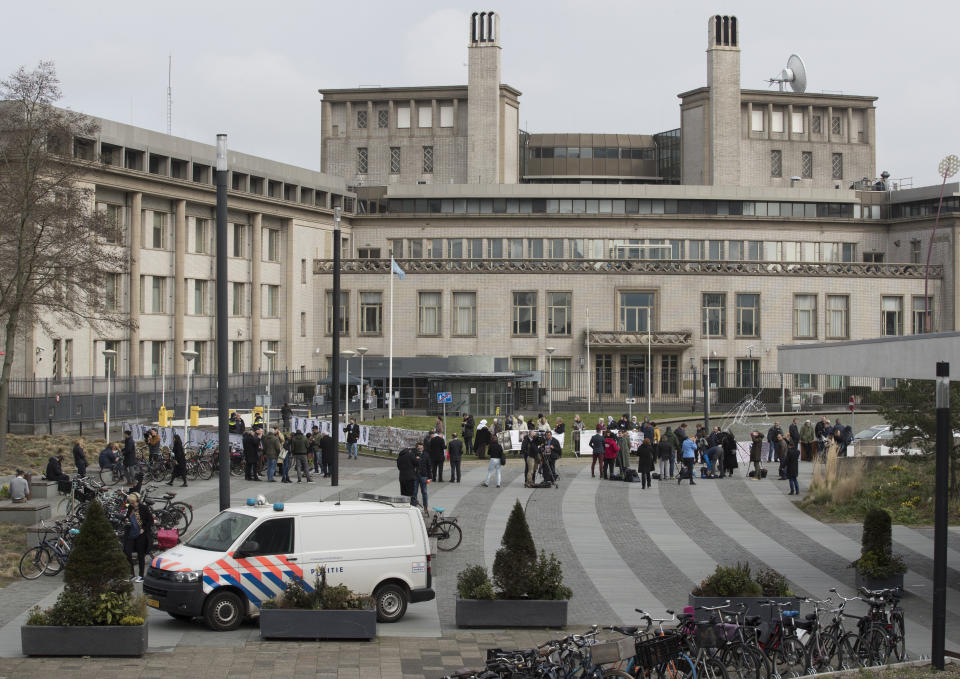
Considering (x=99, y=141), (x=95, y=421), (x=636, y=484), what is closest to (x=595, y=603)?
(x=636, y=484)

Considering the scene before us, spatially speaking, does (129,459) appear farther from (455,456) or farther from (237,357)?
(237,357)

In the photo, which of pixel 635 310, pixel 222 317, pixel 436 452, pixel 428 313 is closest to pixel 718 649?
pixel 222 317

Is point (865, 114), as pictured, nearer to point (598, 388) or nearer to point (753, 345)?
point (753, 345)

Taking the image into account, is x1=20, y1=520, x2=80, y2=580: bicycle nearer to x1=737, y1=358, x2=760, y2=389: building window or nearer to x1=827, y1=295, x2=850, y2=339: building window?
x1=737, y1=358, x2=760, y2=389: building window

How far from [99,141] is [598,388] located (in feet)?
106

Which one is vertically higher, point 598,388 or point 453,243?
point 453,243

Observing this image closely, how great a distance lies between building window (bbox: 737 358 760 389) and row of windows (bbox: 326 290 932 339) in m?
1.60

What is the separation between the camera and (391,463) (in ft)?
141

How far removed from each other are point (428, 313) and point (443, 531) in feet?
166

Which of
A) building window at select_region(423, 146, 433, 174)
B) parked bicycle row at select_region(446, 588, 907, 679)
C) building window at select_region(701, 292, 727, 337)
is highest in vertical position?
building window at select_region(423, 146, 433, 174)

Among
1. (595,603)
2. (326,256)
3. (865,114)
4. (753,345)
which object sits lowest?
(595,603)

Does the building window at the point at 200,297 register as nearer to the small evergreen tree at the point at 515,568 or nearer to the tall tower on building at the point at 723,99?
the tall tower on building at the point at 723,99

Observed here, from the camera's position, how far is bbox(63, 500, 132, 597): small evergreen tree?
15609mm

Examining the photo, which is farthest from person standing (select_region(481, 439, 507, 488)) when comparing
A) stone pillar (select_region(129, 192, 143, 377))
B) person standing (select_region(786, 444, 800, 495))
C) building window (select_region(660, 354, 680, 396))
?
building window (select_region(660, 354, 680, 396))
